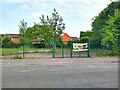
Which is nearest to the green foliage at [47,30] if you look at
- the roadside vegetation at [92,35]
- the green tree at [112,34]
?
the roadside vegetation at [92,35]

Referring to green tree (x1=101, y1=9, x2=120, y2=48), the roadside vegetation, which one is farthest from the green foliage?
green tree (x1=101, y1=9, x2=120, y2=48)

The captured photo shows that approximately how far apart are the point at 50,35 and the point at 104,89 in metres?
47.3

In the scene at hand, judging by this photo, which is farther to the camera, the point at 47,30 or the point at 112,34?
the point at 47,30

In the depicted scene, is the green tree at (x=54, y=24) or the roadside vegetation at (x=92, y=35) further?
the green tree at (x=54, y=24)

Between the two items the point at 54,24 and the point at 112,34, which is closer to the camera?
the point at 112,34

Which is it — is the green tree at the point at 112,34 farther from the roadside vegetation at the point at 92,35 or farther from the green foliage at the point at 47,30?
the green foliage at the point at 47,30

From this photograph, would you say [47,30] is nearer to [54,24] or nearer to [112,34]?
[54,24]

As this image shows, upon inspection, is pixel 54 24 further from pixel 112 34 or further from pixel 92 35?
pixel 112 34

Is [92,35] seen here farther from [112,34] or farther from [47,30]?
[112,34]

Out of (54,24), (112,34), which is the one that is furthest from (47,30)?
(112,34)

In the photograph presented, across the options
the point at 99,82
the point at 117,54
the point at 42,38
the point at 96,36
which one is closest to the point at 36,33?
the point at 42,38

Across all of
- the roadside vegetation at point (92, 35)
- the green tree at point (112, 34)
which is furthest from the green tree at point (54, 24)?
the green tree at point (112, 34)

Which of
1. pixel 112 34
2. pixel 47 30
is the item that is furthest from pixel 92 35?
pixel 112 34

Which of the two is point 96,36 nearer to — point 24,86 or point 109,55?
point 109,55
